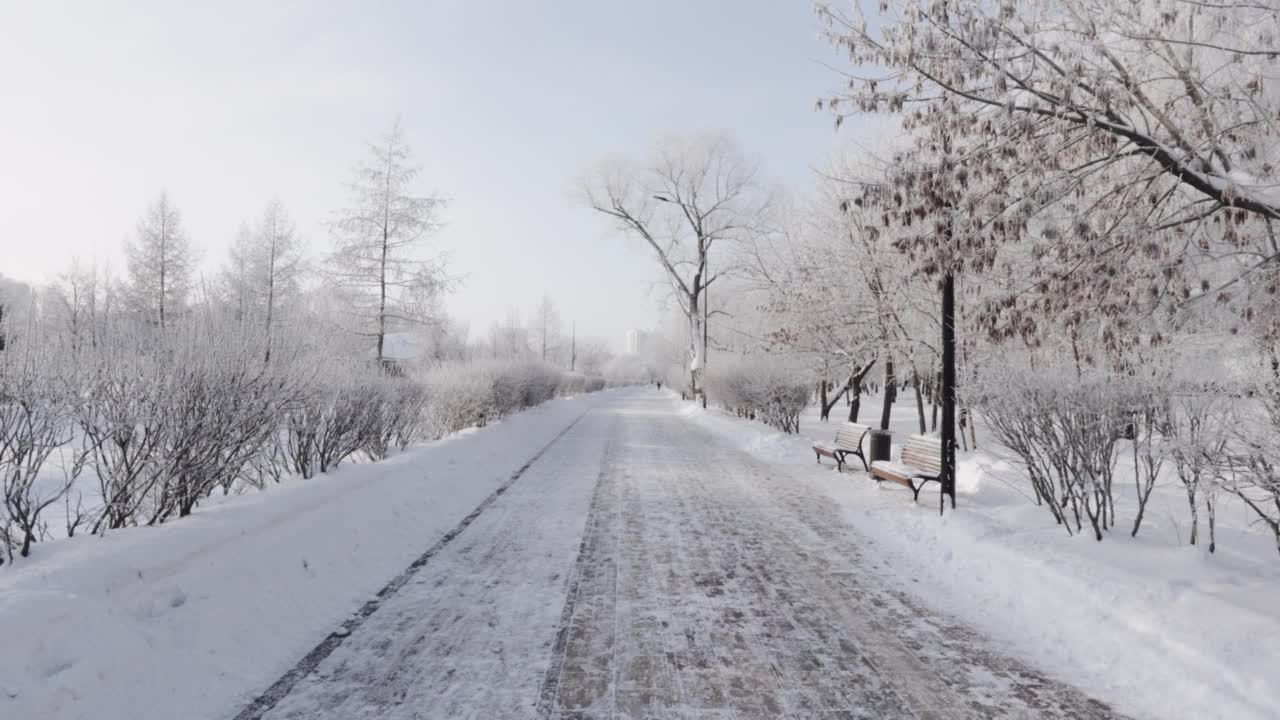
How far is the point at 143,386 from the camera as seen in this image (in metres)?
5.61

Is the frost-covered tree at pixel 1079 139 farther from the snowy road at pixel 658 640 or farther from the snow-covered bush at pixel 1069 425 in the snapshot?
the snowy road at pixel 658 640

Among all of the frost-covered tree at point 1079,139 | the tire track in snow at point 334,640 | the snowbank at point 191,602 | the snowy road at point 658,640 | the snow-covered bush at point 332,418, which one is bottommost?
the tire track in snow at point 334,640

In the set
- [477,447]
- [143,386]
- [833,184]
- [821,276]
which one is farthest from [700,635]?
[833,184]

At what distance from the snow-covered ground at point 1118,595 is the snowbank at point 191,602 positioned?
475cm

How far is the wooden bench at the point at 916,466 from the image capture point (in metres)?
8.57

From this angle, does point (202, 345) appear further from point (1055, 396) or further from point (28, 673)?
point (1055, 396)

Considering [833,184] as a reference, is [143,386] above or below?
below

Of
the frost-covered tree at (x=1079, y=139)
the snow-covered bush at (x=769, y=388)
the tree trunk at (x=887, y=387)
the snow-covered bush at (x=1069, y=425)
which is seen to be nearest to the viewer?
the frost-covered tree at (x=1079, y=139)

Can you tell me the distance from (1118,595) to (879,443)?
23.3ft

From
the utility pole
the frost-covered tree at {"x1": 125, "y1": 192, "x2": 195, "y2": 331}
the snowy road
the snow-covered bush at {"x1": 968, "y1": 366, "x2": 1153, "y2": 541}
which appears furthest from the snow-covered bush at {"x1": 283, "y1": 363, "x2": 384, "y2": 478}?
the frost-covered tree at {"x1": 125, "y1": 192, "x2": 195, "y2": 331}

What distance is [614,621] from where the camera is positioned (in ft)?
14.9

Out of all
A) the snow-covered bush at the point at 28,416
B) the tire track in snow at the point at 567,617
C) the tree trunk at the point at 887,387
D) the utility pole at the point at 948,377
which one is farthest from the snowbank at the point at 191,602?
the tree trunk at the point at 887,387

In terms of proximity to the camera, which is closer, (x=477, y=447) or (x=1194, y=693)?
(x=1194, y=693)

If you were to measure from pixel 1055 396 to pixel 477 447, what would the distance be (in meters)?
9.93
